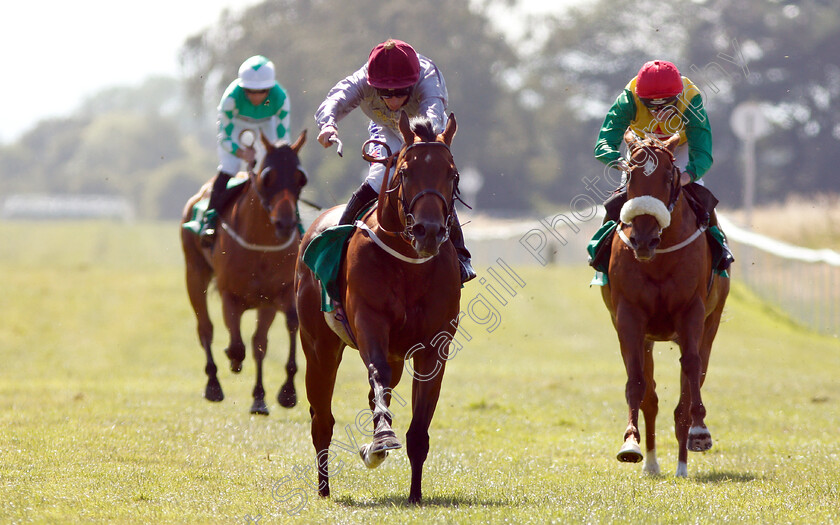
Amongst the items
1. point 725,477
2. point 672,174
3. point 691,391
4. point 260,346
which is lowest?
point 725,477

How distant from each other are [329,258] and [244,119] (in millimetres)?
4363

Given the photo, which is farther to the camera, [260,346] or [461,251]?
[260,346]

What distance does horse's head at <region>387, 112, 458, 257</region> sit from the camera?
17.4 feet

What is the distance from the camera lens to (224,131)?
33.7 ft

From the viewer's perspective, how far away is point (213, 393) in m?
10.2

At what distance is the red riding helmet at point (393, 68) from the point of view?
248 inches

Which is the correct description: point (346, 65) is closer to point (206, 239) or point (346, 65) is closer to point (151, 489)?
point (206, 239)

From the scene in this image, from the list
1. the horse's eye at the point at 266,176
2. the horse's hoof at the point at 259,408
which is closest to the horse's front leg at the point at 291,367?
the horse's hoof at the point at 259,408

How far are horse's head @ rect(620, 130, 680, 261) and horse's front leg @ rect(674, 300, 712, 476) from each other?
2.09 feet

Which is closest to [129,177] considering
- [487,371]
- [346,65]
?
[346,65]

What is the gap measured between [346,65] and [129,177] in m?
59.0

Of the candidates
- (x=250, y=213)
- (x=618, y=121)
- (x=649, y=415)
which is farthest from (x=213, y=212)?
(x=649, y=415)

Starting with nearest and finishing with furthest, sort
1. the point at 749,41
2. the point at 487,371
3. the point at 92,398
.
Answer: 1. the point at 92,398
2. the point at 487,371
3. the point at 749,41

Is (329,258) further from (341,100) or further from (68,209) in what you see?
(68,209)
